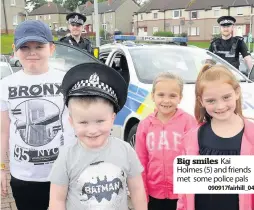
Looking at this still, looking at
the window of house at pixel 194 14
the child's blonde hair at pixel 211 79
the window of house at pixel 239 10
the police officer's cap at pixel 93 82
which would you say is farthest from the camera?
the window of house at pixel 194 14

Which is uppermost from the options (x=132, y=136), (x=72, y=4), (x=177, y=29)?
(x=72, y=4)

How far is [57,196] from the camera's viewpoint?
5.55 ft

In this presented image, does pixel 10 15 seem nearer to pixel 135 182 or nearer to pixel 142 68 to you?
pixel 142 68

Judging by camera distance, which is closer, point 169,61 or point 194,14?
point 169,61

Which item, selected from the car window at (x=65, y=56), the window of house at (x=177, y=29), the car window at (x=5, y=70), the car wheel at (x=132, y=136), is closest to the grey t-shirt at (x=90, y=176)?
the car wheel at (x=132, y=136)

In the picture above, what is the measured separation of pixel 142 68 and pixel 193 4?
56534 millimetres

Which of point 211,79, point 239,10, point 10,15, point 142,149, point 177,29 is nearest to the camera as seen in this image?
point 211,79

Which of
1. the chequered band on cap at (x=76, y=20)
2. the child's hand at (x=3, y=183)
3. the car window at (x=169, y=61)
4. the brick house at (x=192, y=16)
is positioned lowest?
the child's hand at (x=3, y=183)

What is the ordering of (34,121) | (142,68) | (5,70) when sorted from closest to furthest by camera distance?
(34,121) < (142,68) < (5,70)

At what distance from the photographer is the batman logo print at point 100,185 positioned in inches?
66.6

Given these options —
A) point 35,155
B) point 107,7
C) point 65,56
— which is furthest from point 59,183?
point 107,7

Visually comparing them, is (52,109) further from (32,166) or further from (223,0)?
(223,0)

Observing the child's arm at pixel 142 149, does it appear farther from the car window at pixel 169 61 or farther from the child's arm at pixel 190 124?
the car window at pixel 169 61

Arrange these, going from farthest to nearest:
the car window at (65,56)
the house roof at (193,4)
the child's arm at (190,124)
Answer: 1. the house roof at (193,4)
2. the car window at (65,56)
3. the child's arm at (190,124)
